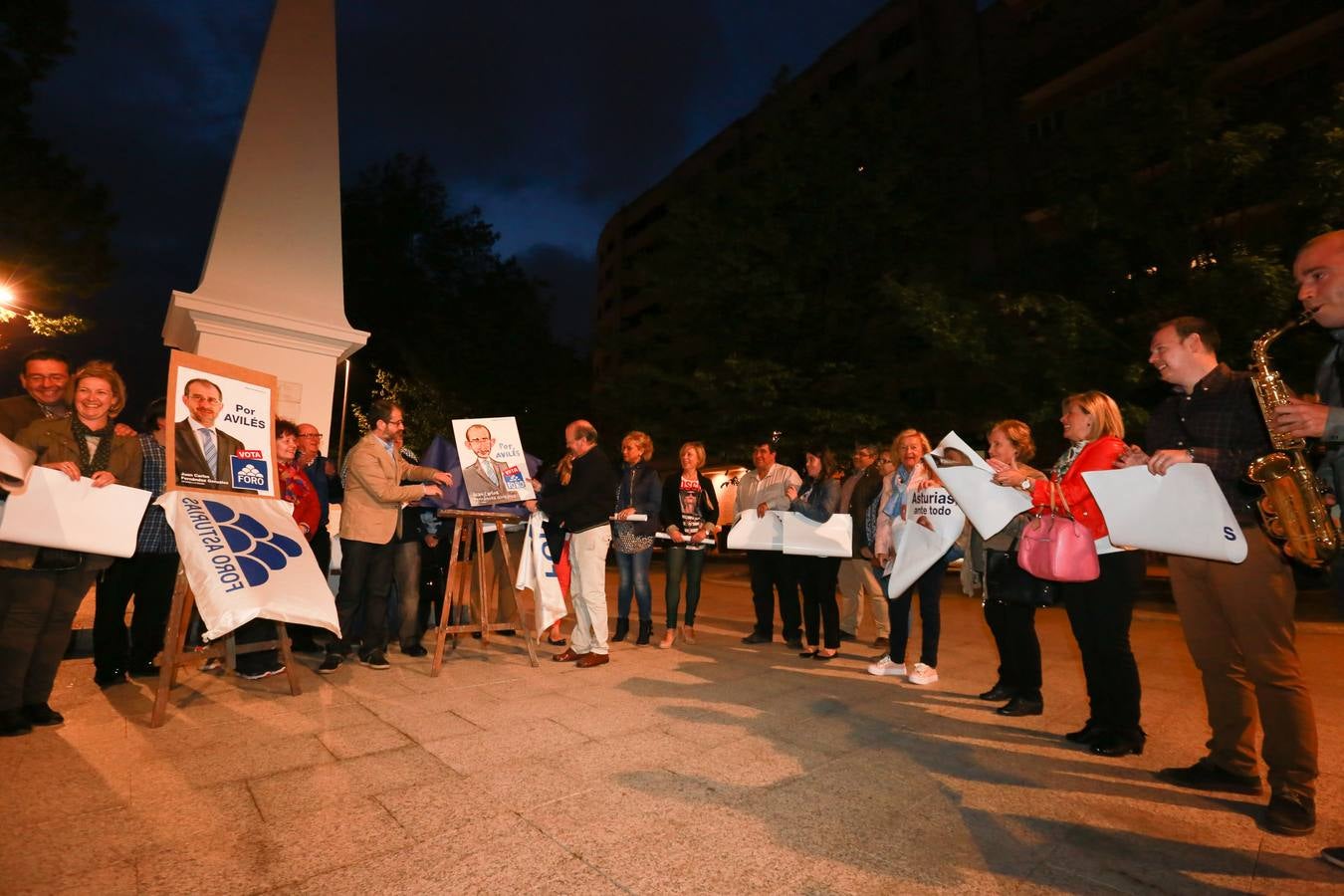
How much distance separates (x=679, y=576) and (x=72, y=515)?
4.47 metres

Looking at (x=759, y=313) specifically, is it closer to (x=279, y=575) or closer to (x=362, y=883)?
(x=279, y=575)

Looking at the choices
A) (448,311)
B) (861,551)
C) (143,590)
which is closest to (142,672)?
(143,590)

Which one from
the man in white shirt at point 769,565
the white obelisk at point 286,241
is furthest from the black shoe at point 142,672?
the man in white shirt at point 769,565

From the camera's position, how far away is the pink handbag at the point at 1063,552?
3.54m

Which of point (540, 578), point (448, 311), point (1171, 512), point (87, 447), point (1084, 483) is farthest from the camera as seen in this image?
point (448, 311)

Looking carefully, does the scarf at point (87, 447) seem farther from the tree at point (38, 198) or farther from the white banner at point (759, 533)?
the tree at point (38, 198)

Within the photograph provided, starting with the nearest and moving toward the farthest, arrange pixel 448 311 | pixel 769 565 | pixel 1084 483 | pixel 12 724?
pixel 12 724, pixel 1084 483, pixel 769 565, pixel 448 311

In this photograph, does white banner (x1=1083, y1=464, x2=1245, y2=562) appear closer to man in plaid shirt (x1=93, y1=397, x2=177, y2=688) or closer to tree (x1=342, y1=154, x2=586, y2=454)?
man in plaid shirt (x1=93, y1=397, x2=177, y2=688)

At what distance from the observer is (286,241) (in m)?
6.97

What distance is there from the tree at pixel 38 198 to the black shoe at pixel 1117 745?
19.6 metres

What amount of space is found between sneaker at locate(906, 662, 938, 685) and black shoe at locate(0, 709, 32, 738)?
5.12 meters

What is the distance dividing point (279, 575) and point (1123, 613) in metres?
4.60

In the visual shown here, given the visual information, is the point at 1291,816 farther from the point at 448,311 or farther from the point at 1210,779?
the point at 448,311

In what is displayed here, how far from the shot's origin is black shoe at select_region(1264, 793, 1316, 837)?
8.65 ft
